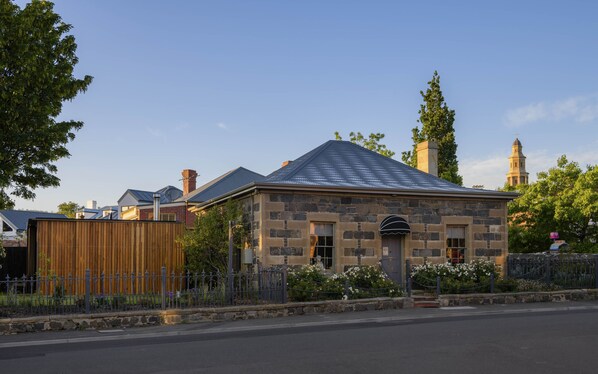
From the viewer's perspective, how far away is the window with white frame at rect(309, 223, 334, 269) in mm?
20062

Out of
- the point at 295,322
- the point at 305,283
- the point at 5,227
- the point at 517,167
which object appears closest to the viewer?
the point at 295,322

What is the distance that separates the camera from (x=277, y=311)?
16266 millimetres

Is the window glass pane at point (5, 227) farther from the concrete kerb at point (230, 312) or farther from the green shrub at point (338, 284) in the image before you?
the concrete kerb at point (230, 312)

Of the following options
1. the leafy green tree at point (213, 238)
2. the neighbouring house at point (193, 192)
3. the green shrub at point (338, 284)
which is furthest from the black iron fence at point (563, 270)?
the neighbouring house at point (193, 192)

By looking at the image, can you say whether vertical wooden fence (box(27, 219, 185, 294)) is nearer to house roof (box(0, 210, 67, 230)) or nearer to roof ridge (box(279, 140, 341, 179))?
roof ridge (box(279, 140, 341, 179))

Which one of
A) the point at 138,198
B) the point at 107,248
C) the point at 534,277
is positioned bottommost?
the point at 534,277

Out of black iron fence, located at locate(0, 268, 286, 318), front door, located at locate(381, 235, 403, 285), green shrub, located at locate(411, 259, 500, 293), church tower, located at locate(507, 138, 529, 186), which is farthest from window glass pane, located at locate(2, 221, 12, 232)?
church tower, located at locate(507, 138, 529, 186)

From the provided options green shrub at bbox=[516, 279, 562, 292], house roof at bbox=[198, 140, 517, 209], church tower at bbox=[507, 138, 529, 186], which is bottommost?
green shrub at bbox=[516, 279, 562, 292]

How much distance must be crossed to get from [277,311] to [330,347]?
545 centimetres

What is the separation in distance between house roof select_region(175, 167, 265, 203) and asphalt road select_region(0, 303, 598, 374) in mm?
28695

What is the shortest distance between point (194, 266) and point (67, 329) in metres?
7.67

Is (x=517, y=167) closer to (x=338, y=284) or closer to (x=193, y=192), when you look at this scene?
(x=193, y=192)

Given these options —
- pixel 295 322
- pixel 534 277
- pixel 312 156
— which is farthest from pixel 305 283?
pixel 534 277

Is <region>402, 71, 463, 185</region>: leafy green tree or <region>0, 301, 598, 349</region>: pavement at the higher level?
<region>402, 71, 463, 185</region>: leafy green tree
